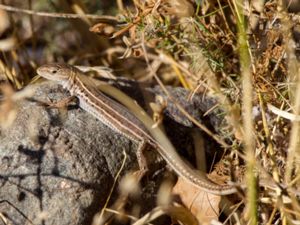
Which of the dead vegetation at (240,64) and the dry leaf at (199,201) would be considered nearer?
the dead vegetation at (240,64)

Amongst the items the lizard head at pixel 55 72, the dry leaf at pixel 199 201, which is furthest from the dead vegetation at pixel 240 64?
the lizard head at pixel 55 72

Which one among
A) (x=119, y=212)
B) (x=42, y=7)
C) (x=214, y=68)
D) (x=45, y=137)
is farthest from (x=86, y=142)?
(x=42, y=7)

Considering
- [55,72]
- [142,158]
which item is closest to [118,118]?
[142,158]

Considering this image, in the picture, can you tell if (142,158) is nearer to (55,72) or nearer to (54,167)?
(54,167)

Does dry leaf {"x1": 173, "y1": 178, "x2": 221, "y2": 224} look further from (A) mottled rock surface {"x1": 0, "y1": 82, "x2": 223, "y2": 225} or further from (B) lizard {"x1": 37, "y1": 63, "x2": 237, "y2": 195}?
(A) mottled rock surface {"x1": 0, "y1": 82, "x2": 223, "y2": 225}

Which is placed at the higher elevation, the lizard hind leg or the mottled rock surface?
the mottled rock surface

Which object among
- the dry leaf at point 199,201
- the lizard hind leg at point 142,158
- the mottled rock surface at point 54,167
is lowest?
the dry leaf at point 199,201

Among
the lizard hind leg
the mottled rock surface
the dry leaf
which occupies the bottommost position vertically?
the dry leaf

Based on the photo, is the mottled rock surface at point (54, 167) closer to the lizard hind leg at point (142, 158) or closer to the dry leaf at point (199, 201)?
the lizard hind leg at point (142, 158)

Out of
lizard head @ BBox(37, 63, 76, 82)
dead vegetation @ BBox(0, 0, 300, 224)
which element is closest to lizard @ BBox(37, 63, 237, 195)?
lizard head @ BBox(37, 63, 76, 82)
